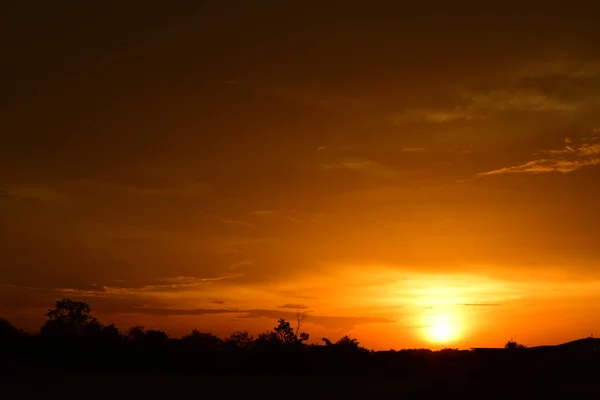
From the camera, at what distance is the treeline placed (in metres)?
48.8

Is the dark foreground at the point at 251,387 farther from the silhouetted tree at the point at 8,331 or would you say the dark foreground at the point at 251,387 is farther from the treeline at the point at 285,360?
the silhouetted tree at the point at 8,331

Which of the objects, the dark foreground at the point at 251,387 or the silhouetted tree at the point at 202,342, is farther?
the silhouetted tree at the point at 202,342

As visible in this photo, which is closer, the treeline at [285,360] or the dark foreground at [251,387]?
the dark foreground at [251,387]

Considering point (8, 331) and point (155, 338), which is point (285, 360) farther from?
point (8, 331)

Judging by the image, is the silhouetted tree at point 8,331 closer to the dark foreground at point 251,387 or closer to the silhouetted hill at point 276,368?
the silhouetted hill at point 276,368

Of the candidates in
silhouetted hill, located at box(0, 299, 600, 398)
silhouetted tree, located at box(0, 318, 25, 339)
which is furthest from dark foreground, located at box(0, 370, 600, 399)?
silhouetted tree, located at box(0, 318, 25, 339)

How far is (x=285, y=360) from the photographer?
176 feet

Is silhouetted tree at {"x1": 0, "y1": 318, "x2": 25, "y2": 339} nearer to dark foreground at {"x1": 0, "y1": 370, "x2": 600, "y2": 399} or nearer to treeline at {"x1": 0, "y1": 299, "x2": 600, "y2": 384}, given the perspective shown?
treeline at {"x1": 0, "y1": 299, "x2": 600, "y2": 384}

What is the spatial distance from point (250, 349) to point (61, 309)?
40145 millimetres

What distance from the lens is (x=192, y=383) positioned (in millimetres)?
44719

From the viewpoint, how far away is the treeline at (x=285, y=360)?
160 ft

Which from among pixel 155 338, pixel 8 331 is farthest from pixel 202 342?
pixel 8 331

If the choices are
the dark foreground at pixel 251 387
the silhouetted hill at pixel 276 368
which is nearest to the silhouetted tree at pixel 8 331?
the silhouetted hill at pixel 276 368

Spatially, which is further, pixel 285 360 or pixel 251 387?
pixel 285 360
